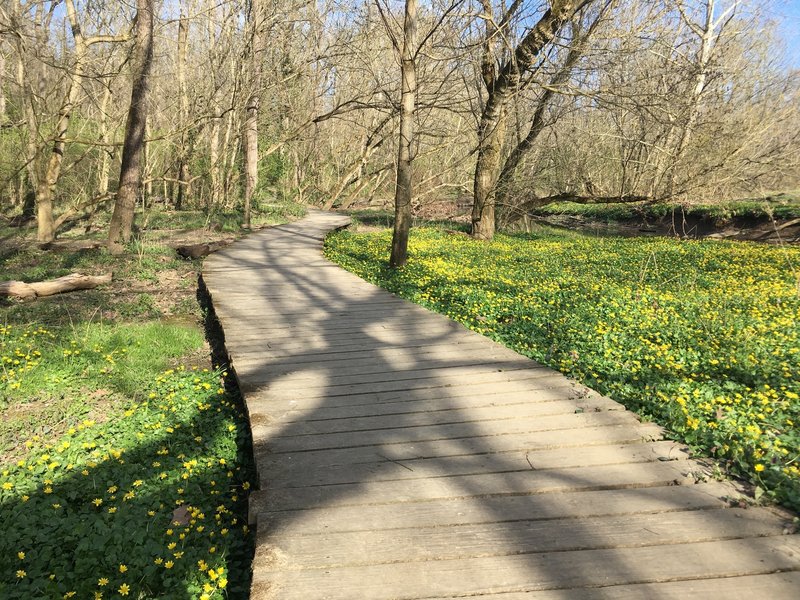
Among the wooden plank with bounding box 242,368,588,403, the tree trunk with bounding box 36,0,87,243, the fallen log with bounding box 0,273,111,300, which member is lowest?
the wooden plank with bounding box 242,368,588,403

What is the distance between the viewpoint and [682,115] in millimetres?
12016

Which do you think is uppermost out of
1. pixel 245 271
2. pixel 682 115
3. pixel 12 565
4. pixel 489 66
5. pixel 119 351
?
pixel 489 66

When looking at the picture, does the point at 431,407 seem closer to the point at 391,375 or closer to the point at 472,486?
the point at 391,375

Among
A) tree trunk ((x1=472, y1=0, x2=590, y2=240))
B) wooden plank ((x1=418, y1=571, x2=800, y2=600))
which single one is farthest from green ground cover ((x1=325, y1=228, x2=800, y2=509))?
tree trunk ((x1=472, y1=0, x2=590, y2=240))

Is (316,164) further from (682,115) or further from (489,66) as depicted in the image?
(682,115)

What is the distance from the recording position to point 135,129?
36.2ft

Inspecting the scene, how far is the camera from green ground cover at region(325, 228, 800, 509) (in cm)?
346

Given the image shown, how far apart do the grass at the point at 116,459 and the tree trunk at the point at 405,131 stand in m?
3.94

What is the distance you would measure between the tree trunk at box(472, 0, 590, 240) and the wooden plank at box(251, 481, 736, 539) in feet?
34.9

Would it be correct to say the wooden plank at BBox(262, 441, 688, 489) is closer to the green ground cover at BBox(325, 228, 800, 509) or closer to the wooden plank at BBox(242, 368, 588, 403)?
the green ground cover at BBox(325, 228, 800, 509)

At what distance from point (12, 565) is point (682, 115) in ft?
46.2

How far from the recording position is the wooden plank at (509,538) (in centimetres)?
223

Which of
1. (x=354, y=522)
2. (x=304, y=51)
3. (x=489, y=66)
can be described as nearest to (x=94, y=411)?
(x=354, y=522)

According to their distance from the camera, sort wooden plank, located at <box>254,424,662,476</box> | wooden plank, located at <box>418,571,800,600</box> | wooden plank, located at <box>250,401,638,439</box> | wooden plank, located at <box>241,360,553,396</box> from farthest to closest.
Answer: wooden plank, located at <box>241,360,553,396</box> < wooden plank, located at <box>250,401,638,439</box> < wooden plank, located at <box>254,424,662,476</box> < wooden plank, located at <box>418,571,800,600</box>
